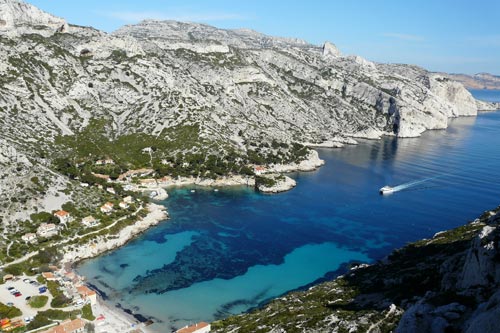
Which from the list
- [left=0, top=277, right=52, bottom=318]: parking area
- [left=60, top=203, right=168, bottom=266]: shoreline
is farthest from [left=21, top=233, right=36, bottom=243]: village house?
[left=0, top=277, right=52, bottom=318]: parking area

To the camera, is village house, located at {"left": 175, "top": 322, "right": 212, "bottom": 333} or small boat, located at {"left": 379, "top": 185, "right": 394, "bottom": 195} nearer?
village house, located at {"left": 175, "top": 322, "right": 212, "bottom": 333}

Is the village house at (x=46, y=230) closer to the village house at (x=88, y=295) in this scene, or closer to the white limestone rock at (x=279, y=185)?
the village house at (x=88, y=295)

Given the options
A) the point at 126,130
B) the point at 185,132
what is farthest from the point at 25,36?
the point at 185,132

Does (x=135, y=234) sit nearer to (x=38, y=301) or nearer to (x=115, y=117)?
(x=38, y=301)

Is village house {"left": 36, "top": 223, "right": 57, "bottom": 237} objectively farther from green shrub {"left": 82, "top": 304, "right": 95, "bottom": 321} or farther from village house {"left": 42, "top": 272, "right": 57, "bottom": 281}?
green shrub {"left": 82, "top": 304, "right": 95, "bottom": 321}

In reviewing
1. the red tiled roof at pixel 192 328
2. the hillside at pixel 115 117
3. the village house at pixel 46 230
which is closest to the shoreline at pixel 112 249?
the red tiled roof at pixel 192 328

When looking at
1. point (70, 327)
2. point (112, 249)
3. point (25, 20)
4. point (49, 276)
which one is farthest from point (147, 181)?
point (25, 20)

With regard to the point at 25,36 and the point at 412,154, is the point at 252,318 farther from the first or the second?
the point at 25,36
